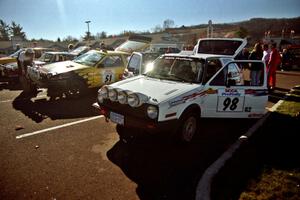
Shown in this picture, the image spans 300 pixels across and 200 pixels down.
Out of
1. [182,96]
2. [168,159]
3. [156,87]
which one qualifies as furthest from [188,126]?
[156,87]

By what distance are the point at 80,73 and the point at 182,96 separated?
5025mm

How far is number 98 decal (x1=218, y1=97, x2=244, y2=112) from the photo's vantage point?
5324mm

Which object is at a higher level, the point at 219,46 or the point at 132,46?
the point at 132,46

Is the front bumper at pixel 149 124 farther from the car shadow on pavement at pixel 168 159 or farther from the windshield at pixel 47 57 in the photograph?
the windshield at pixel 47 57

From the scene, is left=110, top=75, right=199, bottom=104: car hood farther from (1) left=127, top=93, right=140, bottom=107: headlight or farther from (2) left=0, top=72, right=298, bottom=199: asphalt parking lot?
(2) left=0, top=72, right=298, bottom=199: asphalt parking lot

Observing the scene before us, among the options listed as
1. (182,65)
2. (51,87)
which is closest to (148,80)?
(182,65)

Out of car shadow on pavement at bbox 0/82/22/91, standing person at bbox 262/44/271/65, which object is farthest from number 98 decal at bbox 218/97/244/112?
car shadow on pavement at bbox 0/82/22/91

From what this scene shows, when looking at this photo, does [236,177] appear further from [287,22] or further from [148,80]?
[287,22]

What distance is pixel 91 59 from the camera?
29.8 ft

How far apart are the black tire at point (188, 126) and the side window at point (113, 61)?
5.18 m

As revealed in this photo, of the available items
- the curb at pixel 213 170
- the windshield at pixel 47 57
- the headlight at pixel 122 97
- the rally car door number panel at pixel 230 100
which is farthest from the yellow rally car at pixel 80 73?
the curb at pixel 213 170

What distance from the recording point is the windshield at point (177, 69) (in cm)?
515

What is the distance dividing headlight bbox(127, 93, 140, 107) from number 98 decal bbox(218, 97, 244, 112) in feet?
6.78

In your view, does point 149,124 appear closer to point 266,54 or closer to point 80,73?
point 80,73
